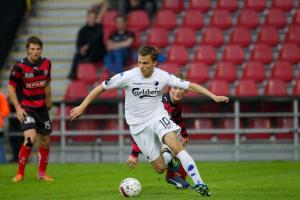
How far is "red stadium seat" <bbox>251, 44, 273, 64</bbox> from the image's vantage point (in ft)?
65.5

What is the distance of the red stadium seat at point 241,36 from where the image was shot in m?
20.4

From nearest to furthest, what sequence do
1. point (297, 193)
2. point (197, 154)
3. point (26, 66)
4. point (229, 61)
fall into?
point (297, 193) < point (26, 66) < point (197, 154) < point (229, 61)

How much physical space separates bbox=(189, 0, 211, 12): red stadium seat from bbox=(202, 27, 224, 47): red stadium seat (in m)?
0.90

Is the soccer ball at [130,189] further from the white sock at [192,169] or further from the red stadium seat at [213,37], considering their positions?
the red stadium seat at [213,37]

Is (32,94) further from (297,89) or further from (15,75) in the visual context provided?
(297,89)

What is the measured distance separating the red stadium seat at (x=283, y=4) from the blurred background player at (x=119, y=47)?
365cm

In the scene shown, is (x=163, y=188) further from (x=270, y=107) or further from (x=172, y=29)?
(x=172, y=29)

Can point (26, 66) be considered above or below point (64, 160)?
above

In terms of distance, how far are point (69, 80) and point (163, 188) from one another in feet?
30.4

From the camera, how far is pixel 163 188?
39.8 feet

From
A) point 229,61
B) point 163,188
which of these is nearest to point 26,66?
point 163,188

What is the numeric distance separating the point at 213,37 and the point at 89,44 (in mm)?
2899

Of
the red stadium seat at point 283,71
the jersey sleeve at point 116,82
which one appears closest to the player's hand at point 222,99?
the jersey sleeve at point 116,82

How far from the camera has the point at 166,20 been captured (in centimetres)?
2116
